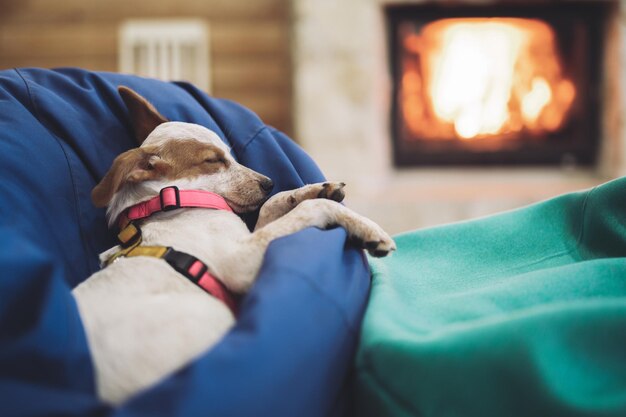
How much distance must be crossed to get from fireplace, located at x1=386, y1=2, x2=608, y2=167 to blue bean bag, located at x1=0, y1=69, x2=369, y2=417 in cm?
236

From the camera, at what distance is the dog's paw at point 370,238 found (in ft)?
3.83

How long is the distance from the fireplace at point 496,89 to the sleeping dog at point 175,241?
8.01ft

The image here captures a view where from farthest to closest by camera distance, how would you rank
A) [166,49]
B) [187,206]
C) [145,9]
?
[145,9] → [166,49] → [187,206]

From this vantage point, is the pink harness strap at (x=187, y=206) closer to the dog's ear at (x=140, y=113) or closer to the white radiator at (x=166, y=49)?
the dog's ear at (x=140, y=113)

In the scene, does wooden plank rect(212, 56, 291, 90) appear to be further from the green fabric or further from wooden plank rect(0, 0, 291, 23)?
the green fabric

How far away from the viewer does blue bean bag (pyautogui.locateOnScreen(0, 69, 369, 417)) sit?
2.50ft

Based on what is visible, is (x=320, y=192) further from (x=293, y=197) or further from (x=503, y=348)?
(x=503, y=348)

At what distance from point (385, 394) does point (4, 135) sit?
2.70ft

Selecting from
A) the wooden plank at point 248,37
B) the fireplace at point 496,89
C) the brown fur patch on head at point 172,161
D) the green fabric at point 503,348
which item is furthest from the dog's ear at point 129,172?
the wooden plank at point 248,37

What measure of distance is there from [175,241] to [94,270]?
183mm

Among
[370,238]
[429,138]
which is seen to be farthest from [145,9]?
[370,238]

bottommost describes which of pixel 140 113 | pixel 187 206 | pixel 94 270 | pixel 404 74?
pixel 94 270

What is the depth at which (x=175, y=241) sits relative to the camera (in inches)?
46.4

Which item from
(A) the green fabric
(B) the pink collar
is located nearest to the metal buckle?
(B) the pink collar
